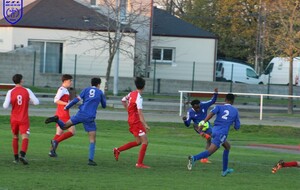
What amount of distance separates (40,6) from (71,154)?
1504 inches

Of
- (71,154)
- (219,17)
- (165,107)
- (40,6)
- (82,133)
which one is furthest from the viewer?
(219,17)

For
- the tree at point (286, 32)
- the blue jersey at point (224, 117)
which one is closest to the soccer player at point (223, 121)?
the blue jersey at point (224, 117)

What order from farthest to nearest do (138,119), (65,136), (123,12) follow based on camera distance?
1. (123,12)
2. (65,136)
3. (138,119)

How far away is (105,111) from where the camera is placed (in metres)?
38.4

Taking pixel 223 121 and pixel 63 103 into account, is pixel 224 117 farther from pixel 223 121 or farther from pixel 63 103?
pixel 63 103

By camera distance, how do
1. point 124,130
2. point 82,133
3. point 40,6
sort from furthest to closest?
1. point 40,6
2. point 124,130
3. point 82,133

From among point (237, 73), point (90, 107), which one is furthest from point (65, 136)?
point (237, 73)

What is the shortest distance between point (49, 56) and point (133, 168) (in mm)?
36631

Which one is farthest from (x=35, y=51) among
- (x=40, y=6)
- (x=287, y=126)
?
(x=287, y=126)

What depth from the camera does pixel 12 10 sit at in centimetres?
5712

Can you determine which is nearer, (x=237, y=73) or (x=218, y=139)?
(x=218, y=139)

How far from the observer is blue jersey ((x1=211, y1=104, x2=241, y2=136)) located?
16922 mm

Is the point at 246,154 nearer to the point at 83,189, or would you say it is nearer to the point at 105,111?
the point at 83,189

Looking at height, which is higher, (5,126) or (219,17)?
(219,17)
